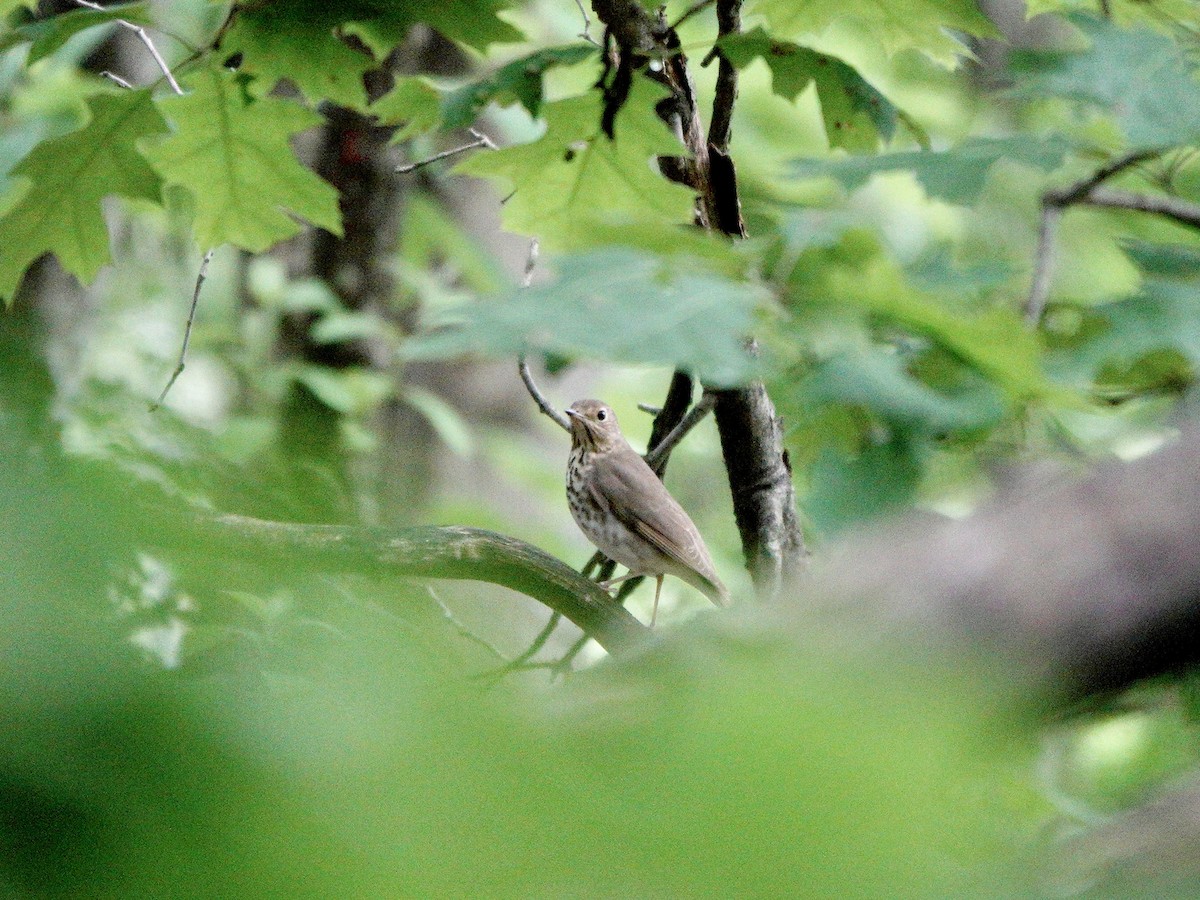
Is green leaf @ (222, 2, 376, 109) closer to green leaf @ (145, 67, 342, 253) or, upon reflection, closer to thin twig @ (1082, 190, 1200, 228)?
green leaf @ (145, 67, 342, 253)

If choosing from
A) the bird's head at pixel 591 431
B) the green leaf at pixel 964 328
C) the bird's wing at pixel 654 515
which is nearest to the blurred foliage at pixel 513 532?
the green leaf at pixel 964 328

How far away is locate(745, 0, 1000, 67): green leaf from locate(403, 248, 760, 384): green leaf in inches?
36.1

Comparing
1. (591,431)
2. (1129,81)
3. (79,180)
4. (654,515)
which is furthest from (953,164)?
(591,431)

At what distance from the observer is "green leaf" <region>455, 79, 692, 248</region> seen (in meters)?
1.67

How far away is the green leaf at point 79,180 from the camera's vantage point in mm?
1804

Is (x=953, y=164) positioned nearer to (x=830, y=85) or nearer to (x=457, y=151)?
(x=830, y=85)

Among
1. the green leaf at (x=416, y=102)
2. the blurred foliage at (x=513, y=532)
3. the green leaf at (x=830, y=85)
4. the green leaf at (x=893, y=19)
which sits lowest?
the blurred foliage at (x=513, y=532)

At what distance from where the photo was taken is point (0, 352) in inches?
17.6

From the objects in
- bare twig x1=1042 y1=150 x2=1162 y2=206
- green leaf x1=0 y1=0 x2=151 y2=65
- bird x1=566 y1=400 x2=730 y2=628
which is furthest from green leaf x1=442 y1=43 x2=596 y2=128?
bird x1=566 y1=400 x2=730 y2=628

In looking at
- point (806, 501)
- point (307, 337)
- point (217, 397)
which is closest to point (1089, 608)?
point (806, 501)

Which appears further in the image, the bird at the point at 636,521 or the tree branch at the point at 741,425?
the bird at the point at 636,521

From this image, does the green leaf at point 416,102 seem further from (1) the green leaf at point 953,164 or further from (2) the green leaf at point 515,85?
(1) the green leaf at point 953,164

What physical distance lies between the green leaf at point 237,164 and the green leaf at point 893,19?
2.32ft

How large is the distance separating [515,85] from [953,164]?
0.63 meters
